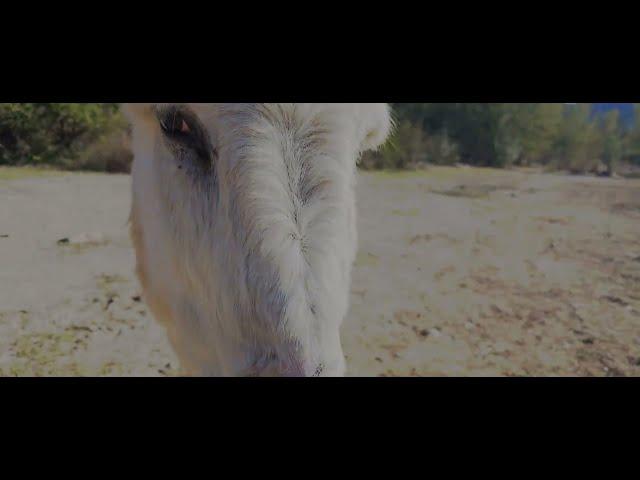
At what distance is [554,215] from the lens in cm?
1140

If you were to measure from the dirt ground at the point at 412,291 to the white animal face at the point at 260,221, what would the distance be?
0.85m

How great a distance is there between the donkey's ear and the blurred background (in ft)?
1.66

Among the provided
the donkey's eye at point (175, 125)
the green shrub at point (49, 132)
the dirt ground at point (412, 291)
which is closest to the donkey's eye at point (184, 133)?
the donkey's eye at point (175, 125)

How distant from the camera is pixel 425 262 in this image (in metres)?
8.80

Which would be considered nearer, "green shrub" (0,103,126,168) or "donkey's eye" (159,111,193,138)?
"donkey's eye" (159,111,193,138)

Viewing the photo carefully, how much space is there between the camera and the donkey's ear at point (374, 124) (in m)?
1.89

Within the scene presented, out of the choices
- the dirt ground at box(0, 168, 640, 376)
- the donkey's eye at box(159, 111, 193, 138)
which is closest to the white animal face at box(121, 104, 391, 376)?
the donkey's eye at box(159, 111, 193, 138)

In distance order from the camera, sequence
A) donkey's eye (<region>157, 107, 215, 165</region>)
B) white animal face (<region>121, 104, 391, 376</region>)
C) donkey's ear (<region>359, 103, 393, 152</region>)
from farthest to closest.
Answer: donkey's ear (<region>359, 103, 393, 152</region>)
donkey's eye (<region>157, 107, 215, 165</region>)
white animal face (<region>121, 104, 391, 376</region>)

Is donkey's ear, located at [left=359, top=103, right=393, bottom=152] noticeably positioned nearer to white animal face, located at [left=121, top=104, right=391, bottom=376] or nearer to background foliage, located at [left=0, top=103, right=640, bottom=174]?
white animal face, located at [left=121, top=104, right=391, bottom=376]

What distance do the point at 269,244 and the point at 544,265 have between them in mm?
8445

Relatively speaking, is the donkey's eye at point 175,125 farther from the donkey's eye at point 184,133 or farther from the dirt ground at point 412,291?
the dirt ground at point 412,291

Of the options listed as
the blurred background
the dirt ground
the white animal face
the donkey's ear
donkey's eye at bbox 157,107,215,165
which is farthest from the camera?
the dirt ground

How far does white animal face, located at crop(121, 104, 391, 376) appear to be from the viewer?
1.33 metres
